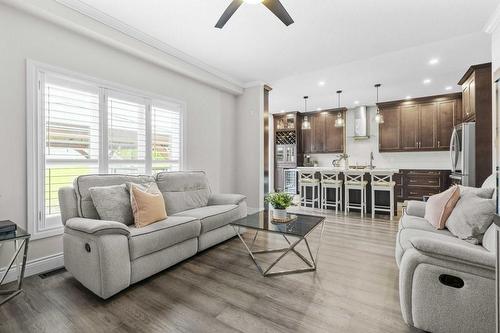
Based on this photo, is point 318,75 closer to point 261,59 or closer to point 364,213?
point 261,59

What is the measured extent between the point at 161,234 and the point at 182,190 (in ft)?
3.70

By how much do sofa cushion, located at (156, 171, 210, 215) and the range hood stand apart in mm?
5087

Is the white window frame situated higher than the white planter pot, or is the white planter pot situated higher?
the white window frame

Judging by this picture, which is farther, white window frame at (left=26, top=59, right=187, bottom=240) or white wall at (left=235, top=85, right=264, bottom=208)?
white wall at (left=235, top=85, right=264, bottom=208)

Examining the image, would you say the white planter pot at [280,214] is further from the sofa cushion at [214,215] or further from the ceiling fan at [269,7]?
the ceiling fan at [269,7]

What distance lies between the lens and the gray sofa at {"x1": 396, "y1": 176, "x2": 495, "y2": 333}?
134 cm

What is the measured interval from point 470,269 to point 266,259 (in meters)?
1.78

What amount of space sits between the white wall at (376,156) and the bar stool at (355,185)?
2.32 meters

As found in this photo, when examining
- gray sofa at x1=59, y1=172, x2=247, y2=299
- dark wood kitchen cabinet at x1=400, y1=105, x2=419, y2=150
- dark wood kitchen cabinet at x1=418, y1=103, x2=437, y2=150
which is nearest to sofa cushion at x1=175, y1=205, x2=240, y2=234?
gray sofa at x1=59, y1=172, x2=247, y2=299

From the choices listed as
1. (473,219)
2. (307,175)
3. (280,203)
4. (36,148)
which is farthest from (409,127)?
(36,148)

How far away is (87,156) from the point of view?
2.82 meters

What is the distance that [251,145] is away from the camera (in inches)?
199

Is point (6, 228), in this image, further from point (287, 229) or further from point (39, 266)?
point (287, 229)

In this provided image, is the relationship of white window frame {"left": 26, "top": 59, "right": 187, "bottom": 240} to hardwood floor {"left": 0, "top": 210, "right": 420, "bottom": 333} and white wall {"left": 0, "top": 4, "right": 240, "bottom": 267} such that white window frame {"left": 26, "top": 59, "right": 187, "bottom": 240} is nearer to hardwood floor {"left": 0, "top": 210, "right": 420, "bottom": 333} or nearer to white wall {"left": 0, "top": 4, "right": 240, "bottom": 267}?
white wall {"left": 0, "top": 4, "right": 240, "bottom": 267}
